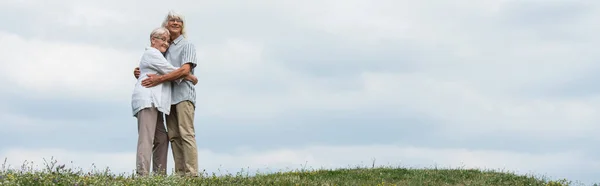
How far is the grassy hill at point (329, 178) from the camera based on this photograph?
995cm

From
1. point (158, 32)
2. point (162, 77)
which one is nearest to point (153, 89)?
point (162, 77)

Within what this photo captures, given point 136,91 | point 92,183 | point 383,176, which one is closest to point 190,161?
point 136,91

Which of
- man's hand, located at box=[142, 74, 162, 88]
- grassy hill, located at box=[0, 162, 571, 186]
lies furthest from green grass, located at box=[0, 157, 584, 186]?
man's hand, located at box=[142, 74, 162, 88]

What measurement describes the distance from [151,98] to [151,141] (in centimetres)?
84

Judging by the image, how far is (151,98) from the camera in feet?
40.5

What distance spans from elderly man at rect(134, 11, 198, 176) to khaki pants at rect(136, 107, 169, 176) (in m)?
0.16

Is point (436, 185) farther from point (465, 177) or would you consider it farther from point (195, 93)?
point (195, 93)

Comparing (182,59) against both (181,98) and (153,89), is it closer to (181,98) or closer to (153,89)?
(181,98)

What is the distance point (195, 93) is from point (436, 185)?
5.13 meters

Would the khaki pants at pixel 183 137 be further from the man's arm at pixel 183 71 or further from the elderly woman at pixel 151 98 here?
the man's arm at pixel 183 71

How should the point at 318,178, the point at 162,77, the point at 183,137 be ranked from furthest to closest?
the point at 318,178 → the point at 183,137 → the point at 162,77

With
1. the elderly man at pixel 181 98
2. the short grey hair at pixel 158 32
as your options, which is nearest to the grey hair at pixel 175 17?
the elderly man at pixel 181 98

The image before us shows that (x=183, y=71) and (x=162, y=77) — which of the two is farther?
(x=183, y=71)

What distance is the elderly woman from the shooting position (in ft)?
40.7
